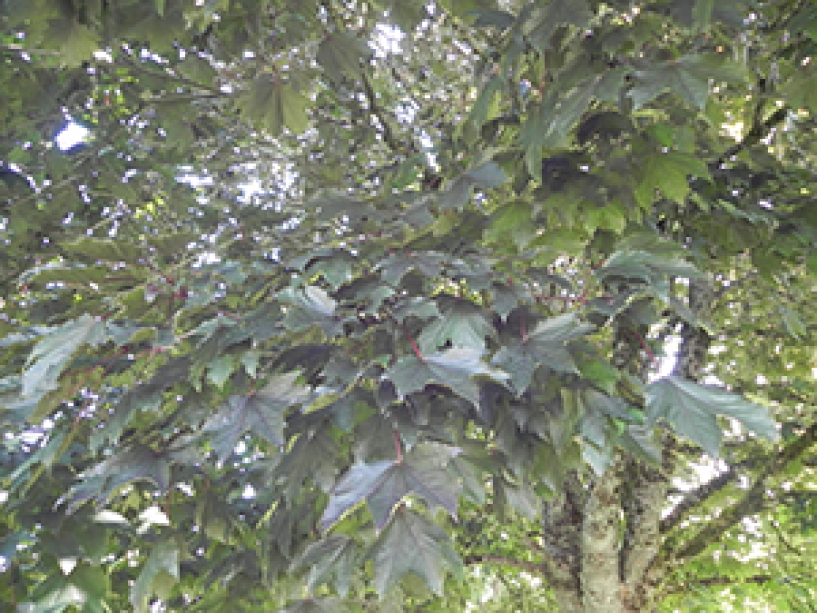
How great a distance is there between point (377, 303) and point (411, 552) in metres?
0.45

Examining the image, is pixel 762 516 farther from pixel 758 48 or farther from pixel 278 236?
pixel 278 236

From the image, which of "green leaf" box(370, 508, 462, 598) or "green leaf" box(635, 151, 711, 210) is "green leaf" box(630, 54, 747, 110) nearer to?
"green leaf" box(635, 151, 711, 210)

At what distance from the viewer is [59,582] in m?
1.57

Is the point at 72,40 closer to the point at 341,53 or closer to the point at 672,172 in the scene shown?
the point at 341,53

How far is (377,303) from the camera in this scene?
3.81 ft

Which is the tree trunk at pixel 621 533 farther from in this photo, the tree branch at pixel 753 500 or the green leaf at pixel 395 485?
the green leaf at pixel 395 485

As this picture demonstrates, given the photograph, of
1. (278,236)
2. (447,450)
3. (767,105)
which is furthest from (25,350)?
(767,105)

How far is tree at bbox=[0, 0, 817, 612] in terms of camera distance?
112cm

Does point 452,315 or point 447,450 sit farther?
point 452,315

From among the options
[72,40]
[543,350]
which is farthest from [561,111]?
[72,40]

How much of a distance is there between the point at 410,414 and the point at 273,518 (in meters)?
0.80

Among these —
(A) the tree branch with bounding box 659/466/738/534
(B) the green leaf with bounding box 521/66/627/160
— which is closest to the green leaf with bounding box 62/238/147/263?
(B) the green leaf with bounding box 521/66/627/160

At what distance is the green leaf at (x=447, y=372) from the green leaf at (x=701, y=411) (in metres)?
0.31

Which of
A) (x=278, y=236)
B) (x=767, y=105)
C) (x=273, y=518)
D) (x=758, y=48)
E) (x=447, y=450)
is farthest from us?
(x=767, y=105)
